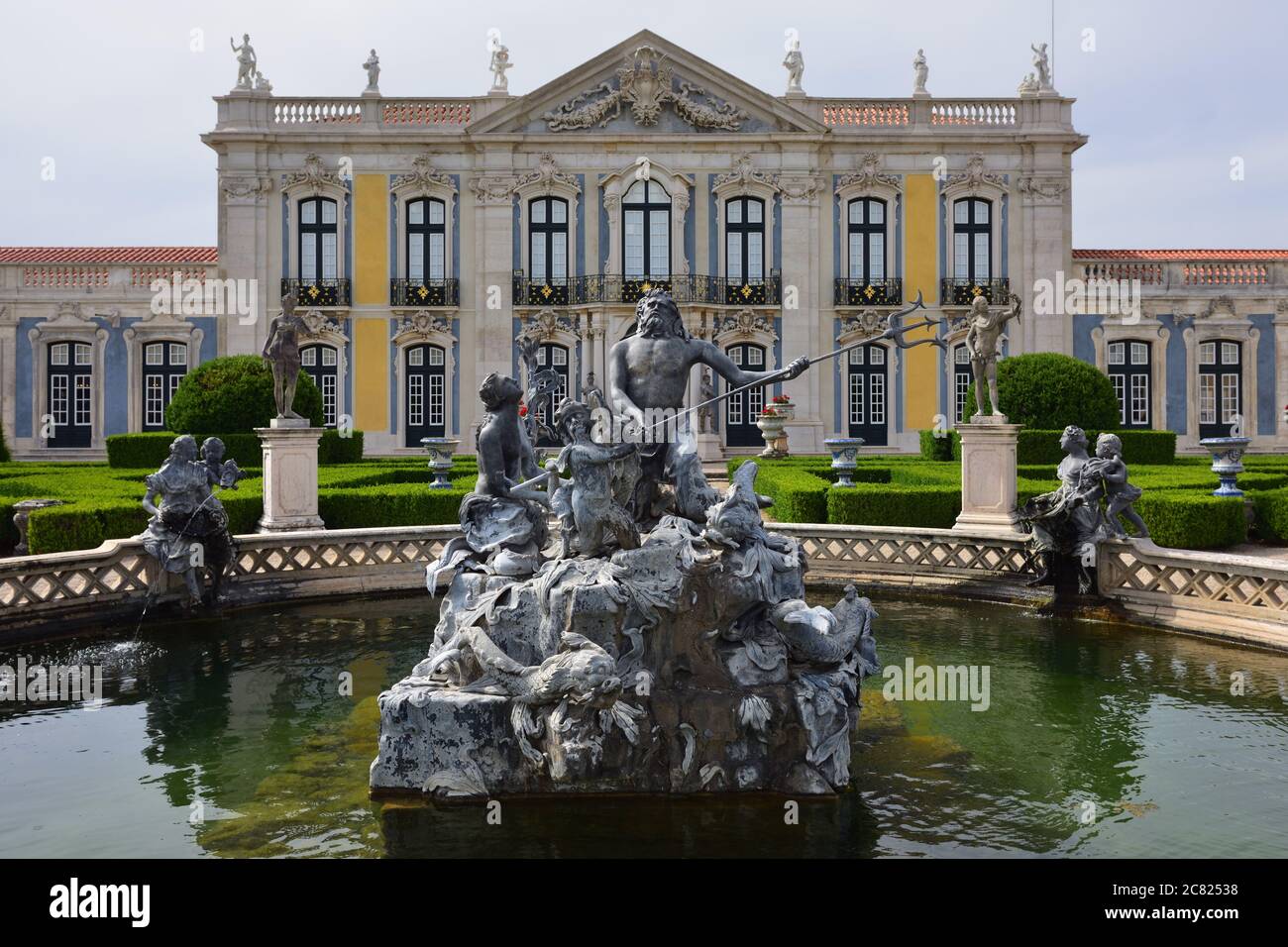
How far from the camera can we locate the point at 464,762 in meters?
5.32

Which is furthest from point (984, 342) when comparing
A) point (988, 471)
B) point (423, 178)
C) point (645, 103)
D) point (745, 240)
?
point (423, 178)

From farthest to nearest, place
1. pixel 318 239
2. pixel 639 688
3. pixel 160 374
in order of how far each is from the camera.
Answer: pixel 318 239
pixel 160 374
pixel 639 688

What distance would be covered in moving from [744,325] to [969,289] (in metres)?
5.60

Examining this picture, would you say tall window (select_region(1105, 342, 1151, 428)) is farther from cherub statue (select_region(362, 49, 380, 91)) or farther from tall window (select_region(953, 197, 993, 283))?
cherub statue (select_region(362, 49, 380, 91))

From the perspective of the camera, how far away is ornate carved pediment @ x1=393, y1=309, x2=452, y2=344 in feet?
95.4

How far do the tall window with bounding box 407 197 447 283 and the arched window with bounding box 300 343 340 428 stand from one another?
269cm

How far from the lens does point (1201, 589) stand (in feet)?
28.9

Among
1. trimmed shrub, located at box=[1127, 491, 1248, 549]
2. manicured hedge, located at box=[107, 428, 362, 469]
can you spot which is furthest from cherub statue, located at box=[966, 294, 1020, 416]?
manicured hedge, located at box=[107, 428, 362, 469]

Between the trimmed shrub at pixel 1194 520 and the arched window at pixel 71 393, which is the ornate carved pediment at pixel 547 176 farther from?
the trimmed shrub at pixel 1194 520

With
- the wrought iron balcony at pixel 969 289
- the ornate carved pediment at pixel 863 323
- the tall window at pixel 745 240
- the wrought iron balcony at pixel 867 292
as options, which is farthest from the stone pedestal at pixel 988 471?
the wrought iron balcony at pixel 969 289

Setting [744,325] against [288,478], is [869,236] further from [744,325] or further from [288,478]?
[288,478]

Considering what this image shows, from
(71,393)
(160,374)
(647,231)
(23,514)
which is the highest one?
(647,231)

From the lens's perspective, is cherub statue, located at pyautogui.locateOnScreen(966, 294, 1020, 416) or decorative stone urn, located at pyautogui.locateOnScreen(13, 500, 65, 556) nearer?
decorative stone urn, located at pyautogui.locateOnScreen(13, 500, 65, 556)
